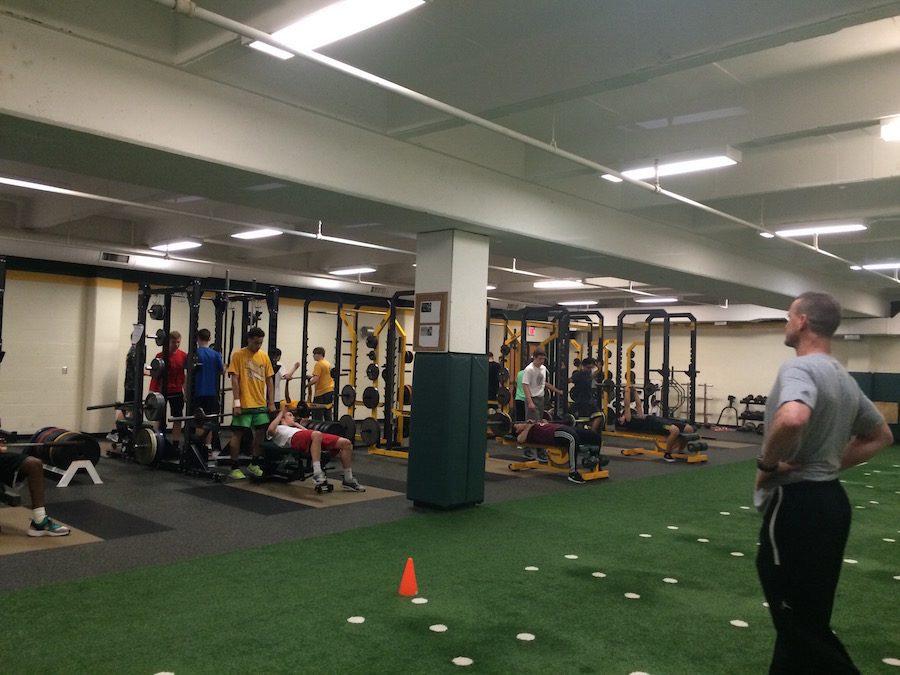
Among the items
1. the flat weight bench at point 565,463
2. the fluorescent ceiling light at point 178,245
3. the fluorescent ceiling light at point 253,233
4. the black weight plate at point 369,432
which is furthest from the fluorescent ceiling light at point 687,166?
the fluorescent ceiling light at point 178,245

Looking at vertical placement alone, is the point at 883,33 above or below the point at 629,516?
above

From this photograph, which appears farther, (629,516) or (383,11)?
(629,516)

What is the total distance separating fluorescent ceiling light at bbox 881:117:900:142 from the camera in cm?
433

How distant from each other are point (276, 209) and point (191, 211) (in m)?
3.15

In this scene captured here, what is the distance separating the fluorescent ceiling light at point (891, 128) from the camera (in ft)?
14.2

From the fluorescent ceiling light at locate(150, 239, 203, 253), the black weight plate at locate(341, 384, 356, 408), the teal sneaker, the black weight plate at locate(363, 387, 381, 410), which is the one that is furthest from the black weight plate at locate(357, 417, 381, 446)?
the teal sneaker

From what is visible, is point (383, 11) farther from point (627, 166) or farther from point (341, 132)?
point (627, 166)

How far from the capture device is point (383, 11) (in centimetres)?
308

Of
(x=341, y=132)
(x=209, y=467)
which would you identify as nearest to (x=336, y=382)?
(x=209, y=467)

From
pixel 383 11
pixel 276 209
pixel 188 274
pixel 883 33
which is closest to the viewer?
pixel 383 11

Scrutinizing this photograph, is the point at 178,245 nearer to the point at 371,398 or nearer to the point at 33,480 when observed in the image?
the point at 371,398

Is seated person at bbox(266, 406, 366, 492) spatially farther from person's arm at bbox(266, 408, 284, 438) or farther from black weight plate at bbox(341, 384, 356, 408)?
black weight plate at bbox(341, 384, 356, 408)

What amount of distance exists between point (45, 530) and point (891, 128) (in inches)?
229

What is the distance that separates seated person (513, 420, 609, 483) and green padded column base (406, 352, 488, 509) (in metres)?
1.90
